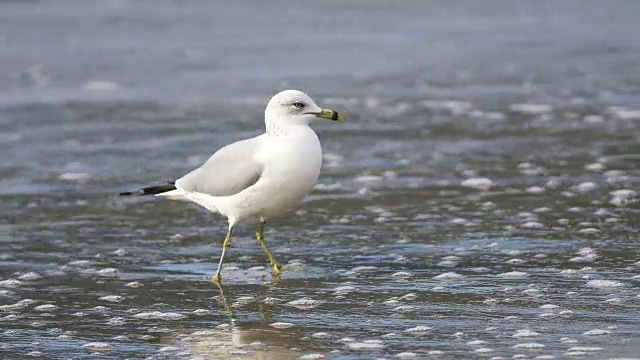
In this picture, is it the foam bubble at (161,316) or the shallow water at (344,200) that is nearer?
the shallow water at (344,200)

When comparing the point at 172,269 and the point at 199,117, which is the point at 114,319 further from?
the point at 199,117

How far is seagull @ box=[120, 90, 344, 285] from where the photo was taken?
7.38m

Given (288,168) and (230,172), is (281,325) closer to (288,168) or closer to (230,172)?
(288,168)

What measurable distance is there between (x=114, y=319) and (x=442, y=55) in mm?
11079

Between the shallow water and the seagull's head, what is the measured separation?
0.82 metres

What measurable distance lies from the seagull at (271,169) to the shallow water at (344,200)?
1.16 ft

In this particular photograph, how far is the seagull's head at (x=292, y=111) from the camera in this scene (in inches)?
296

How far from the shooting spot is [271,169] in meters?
7.38

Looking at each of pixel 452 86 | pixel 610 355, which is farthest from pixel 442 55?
pixel 610 355

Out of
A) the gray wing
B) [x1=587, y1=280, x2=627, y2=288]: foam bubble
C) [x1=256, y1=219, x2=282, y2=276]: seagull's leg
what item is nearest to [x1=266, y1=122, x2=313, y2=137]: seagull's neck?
the gray wing

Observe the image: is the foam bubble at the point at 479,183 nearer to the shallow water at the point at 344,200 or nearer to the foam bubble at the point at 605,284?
the shallow water at the point at 344,200

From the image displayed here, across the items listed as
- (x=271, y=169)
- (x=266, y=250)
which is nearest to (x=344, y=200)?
(x=266, y=250)

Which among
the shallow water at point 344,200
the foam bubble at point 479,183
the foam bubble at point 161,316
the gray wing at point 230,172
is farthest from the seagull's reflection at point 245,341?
the foam bubble at point 479,183

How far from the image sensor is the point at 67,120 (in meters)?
13.0
